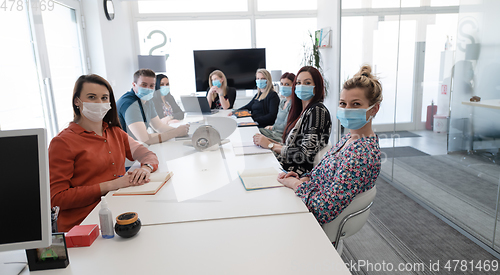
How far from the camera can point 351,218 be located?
156 centimetres

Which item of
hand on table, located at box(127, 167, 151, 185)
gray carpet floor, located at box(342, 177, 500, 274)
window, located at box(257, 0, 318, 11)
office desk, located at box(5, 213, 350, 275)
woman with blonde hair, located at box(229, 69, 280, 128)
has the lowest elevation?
gray carpet floor, located at box(342, 177, 500, 274)

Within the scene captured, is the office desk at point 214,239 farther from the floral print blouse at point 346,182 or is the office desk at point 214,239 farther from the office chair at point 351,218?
the office chair at point 351,218

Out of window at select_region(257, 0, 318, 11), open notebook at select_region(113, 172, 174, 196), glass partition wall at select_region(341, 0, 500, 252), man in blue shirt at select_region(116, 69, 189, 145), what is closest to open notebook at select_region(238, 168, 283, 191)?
open notebook at select_region(113, 172, 174, 196)

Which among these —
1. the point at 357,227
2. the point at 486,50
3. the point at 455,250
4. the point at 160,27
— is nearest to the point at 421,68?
the point at 486,50

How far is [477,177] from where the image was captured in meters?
2.30

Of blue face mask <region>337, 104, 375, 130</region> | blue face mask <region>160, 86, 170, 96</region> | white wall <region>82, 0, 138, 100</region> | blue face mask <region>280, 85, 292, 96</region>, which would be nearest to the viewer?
blue face mask <region>337, 104, 375, 130</region>

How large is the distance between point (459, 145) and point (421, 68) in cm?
86

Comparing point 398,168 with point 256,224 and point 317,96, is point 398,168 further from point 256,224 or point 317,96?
point 256,224

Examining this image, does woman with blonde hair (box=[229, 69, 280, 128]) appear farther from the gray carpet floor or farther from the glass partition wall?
the gray carpet floor

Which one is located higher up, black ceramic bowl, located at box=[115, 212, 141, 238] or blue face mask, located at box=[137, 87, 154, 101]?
blue face mask, located at box=[137, 87, 154, 101]

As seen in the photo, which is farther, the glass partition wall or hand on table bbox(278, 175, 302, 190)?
the glass partition wall

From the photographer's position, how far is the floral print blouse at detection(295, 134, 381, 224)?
1.43 m

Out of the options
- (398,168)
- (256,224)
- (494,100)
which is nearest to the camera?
(256,224)

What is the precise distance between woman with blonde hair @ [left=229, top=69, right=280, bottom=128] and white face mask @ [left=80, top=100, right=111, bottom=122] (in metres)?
2.62
